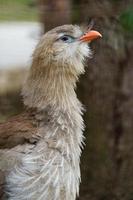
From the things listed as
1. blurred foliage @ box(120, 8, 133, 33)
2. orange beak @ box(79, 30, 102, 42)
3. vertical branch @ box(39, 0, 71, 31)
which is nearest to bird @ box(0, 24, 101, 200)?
orange beak @ box(79, 30, 102, 42)

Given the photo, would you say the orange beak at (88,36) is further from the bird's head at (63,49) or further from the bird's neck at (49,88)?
the bird's neck at (49,88)

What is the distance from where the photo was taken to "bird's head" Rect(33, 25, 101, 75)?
4.74 metres

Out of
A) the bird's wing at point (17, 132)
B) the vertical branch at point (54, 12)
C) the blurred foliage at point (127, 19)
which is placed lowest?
the bird's wing at point (17, 132)

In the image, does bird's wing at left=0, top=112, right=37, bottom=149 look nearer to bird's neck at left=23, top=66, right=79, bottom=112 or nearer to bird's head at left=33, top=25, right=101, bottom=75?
bird's neck at left=23, top=66, right=79, bottom=112

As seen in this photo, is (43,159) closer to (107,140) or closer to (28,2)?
(107,140)

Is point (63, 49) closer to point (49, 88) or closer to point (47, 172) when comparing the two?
point (49, 88)

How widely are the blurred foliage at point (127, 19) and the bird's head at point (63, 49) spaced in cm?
63

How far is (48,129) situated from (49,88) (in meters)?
0.24

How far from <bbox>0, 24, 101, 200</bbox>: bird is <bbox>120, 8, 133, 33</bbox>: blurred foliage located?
61cm

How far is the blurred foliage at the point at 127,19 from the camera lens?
213 inches

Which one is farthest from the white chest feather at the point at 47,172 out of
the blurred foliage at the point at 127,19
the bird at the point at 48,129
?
the blurred foliage at the point at 127,19

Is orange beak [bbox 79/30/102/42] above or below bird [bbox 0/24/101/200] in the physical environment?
above

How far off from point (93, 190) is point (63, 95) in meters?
1.90

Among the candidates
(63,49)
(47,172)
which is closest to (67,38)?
(63,49)
